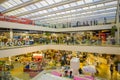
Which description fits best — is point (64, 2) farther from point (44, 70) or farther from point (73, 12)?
point (44, 70)

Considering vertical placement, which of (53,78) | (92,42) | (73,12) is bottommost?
(53,78)

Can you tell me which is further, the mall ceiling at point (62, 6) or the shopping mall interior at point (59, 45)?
the mall ceiling at point (62, 6)

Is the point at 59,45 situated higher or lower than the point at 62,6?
lower

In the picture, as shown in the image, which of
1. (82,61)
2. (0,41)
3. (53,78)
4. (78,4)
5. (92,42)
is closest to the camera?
(0,41)

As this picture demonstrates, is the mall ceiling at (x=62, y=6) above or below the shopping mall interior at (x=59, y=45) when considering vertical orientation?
above

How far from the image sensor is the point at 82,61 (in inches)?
751

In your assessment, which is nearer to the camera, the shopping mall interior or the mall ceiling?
the shopping mall interior

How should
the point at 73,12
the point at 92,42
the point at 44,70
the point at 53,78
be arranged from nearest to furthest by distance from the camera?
the point at 53,78 → the point at 92,42 → the point at 44,70 → the point at 73,12

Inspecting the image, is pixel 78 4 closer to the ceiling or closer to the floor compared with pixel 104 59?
closer to the ceiling

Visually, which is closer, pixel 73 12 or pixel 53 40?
pixel 53 40

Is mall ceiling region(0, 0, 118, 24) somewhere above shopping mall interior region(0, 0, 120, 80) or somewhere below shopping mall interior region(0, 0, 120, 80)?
above

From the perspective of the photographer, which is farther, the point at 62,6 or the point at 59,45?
the point at 62,6

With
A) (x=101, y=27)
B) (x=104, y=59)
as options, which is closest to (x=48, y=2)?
(x=101, y=27)

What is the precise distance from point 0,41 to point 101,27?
1267 centimetres
